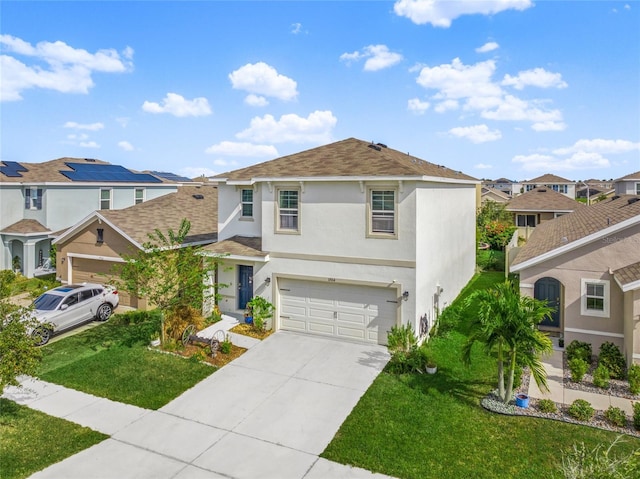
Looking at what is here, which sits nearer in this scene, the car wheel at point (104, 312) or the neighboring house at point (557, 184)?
the car wheel at point (104, 312)

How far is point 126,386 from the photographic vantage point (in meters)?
11.8

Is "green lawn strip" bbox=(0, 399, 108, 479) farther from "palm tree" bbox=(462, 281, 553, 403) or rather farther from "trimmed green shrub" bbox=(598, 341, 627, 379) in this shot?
"trimmed green shrub" bbox=(598, 341, 627, 379)

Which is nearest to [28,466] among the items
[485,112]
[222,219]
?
[222,219]

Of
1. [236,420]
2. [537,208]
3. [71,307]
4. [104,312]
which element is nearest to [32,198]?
[104,312]

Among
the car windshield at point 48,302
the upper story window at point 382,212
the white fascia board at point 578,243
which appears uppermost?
the upper story window at point 382,212

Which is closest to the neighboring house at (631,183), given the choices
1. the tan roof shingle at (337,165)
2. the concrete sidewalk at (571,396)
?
the tan roof shingle at (337,165)

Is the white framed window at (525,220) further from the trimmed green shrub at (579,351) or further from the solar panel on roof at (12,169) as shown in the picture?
the solar panel on roof at (12,169)

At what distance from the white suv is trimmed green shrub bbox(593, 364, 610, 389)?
17272 millimetres

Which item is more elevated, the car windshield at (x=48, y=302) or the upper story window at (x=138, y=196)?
the upper story window at (x=138, y=196)

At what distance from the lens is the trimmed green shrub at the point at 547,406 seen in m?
10.3

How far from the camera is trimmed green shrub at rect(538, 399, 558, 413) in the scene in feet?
33.8

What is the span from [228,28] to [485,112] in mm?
15733

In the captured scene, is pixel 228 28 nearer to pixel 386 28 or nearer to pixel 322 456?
pixel 386 28

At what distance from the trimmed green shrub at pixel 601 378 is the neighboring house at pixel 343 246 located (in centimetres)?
512
